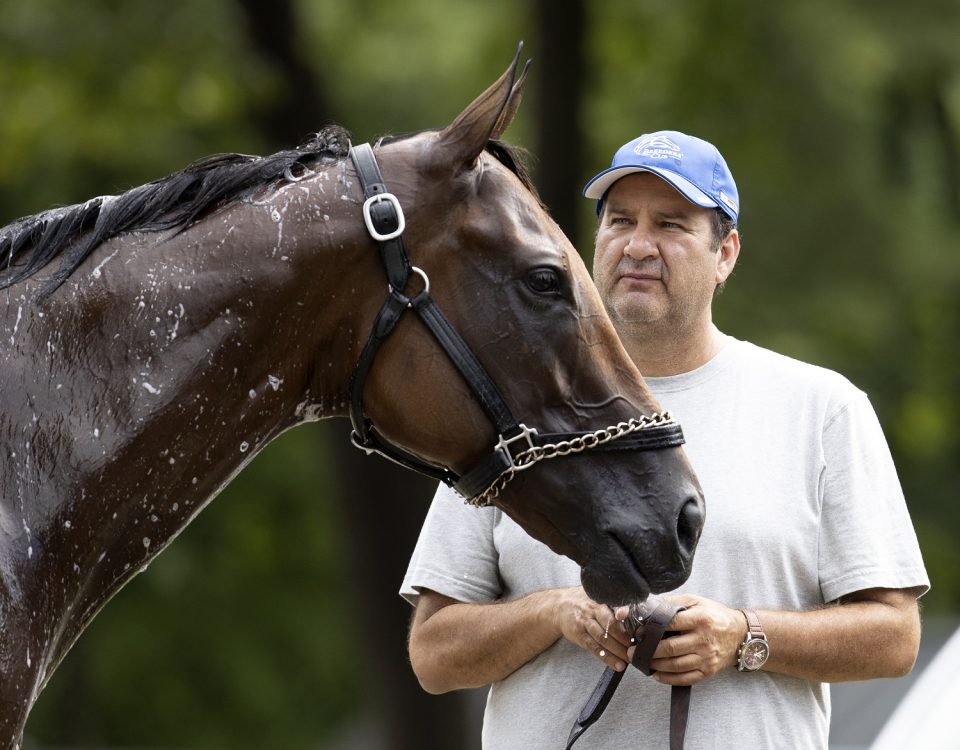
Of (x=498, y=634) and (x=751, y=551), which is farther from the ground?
(x=751, y=551)

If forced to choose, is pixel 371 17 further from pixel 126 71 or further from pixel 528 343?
pixel 528 343

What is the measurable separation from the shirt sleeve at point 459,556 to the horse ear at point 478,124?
38.6 inches

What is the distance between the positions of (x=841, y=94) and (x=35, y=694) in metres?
8.83

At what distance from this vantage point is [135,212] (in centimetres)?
295

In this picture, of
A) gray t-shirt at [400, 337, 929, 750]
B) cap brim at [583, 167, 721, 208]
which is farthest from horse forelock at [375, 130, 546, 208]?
gray t-shirt at [400, 337, 929, 750]

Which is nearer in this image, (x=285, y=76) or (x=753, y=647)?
(x=753, y=647)

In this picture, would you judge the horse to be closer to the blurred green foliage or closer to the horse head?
the horse head

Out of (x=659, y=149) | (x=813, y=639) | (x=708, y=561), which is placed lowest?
(x=813, y=639)

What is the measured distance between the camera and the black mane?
2.90 metres

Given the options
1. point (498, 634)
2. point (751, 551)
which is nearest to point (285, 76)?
point (498, 634)

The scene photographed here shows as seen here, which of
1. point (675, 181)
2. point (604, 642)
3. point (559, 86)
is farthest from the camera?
point (559, 86)

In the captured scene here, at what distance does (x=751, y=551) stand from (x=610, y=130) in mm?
9812

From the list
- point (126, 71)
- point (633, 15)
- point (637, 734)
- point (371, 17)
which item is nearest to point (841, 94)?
point (633, 15)

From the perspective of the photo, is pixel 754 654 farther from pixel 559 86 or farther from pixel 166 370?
pixel 559 86
